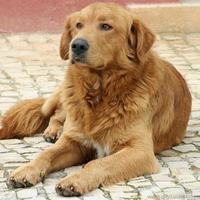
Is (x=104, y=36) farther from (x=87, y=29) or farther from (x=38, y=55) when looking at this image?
(x=38, y=55)

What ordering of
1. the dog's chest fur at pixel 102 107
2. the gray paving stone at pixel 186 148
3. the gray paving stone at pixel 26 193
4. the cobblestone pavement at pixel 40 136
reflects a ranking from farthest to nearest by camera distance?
the gray paving stone at pixel 186 148
the dog's chest fur at pixel 102 107
the cobblestone pavement at pixel 40 136
the gray paving stone at pixel 26 193

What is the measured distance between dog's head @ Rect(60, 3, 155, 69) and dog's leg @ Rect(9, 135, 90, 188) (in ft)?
2.79

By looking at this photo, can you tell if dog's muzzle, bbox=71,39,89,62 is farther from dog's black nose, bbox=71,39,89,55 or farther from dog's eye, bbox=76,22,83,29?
dog's eye, bbox=76,22,83,29

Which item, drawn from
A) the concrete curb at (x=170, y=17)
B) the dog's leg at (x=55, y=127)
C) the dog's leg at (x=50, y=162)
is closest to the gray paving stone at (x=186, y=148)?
the dog's leg at (x=50, y=162)

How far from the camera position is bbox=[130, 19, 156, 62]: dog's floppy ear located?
7016 mm

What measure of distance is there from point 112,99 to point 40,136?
4.32ft

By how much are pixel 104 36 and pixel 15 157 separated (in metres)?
1.51

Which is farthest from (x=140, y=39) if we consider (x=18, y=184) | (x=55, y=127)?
(x=18, y=184)

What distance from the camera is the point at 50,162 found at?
679 centimetres

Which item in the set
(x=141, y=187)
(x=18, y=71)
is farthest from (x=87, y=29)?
(x=18, y=71)

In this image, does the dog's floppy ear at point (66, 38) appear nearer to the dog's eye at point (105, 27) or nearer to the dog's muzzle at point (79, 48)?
the dog's eye at point (105, 27)

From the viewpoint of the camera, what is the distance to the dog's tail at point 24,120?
311 inches

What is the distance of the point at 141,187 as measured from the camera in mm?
6402

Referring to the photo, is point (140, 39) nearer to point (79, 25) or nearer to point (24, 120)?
point (79, 25)
